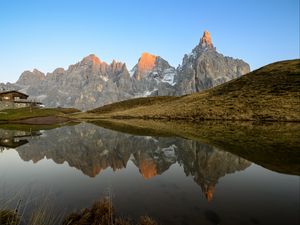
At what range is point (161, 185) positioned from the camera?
17.2 meters

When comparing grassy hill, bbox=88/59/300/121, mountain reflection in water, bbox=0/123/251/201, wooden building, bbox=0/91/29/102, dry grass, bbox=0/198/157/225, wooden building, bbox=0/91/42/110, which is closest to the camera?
dry grass, bbox=0/198/157/225

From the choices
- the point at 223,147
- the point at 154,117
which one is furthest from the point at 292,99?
the point at 223,147

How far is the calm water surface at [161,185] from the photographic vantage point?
12.1m

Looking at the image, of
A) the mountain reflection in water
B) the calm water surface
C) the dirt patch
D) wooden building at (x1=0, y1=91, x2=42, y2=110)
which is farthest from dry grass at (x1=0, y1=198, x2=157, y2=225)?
wooden building at (x1=0, y1=91, x2=42, y2=110)

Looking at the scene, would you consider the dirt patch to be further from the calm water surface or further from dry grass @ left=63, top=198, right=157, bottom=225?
dry grass @ left=63, top=198, right=157, bottom=225

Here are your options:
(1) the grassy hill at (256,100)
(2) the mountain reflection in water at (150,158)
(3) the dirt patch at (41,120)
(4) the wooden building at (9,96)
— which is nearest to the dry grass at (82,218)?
(2) the mountain reflection in water at (150,158)

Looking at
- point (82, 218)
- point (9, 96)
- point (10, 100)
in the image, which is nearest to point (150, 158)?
point (82, 218)

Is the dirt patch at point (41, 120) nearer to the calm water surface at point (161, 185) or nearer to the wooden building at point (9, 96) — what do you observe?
the wooden building at point (9, 96)

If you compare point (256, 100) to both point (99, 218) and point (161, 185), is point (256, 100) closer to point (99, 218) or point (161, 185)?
point (161, 185)

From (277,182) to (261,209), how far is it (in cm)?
571

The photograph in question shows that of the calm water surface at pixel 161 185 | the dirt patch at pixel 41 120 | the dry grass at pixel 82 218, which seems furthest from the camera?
the dirt patch at pixel 41 120

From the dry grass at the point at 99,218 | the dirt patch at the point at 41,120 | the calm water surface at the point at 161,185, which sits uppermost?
the dirt patch at the point at 41,120

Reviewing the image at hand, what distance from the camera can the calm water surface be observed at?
39.8 feet

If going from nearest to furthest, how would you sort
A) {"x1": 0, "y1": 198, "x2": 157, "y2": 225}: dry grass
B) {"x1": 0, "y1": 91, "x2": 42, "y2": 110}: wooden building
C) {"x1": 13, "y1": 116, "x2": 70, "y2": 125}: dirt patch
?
1. {"x1": 0, "y1": 198, "x2": 157, "y2": 225}: dry grass
2. {"x1": 13, "y1": 116, "x2": 70, "y2": 125}: dirt patch
3. {"x1": 0, "y1": 91, "x2": 42, "y2": 110}: wooden building
